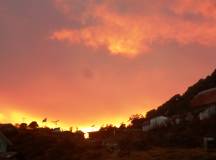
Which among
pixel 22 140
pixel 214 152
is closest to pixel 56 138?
pixel 22 140

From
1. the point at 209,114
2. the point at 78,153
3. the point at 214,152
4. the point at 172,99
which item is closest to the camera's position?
the point at 214,152

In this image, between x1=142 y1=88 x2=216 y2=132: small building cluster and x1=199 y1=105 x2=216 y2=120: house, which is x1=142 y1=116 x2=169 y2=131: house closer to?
x1=142 y1=88 x2=216 y2=132: small building cluster

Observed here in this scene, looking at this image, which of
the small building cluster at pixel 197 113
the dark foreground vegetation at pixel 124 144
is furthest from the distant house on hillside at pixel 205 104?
the dark foreground vegetation at pixel 124 144

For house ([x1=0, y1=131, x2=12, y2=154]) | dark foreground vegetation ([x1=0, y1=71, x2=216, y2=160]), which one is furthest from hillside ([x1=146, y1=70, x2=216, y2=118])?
house ([x1=0, y1=131, x2=12, y2=154])

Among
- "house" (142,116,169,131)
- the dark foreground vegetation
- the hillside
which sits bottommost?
the dark foreground vegetation

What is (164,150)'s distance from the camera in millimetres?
42531

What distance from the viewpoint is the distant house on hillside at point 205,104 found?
2153 inches

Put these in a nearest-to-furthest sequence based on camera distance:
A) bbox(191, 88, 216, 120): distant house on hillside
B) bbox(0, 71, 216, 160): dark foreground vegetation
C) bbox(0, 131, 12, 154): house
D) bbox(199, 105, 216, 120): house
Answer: bbox(0, 71, 216, 160): dark foreground vegetation < bbox(0, 131, 12, 154): house < bbox(199, 105, 216, 120): house < bbox(191, 88, 216, 120): distant house on hillside

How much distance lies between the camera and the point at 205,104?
59625mm

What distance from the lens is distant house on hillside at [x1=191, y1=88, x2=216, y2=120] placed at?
5469 cm

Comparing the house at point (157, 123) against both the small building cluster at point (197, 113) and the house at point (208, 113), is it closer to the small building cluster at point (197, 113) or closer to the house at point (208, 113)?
the small building cluster at point (197, 113)

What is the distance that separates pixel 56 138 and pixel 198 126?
49.3ft

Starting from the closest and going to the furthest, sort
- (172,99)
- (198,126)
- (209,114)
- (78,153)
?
(78,153)
(198,126)
(209,114)
(172,99)

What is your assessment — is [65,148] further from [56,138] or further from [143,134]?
[143,134]
